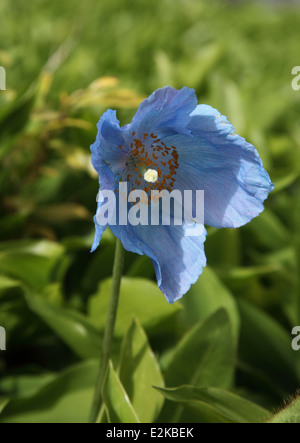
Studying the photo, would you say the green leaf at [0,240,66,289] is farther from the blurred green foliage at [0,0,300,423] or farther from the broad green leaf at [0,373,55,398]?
the broad green leaf at [0,373,55,398]

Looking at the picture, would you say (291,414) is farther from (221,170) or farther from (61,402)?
(61,402)

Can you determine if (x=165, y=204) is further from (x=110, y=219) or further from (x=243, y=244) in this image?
(x=243, y=244)

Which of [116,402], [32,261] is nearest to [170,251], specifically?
[116,402]

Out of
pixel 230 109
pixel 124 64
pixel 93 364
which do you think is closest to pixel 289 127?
pixel 230 109

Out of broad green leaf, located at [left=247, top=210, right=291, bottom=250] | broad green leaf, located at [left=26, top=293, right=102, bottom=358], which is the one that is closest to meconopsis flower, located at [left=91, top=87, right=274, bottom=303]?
broad green leaf, located at [left=26, top=293, right=102, bottom=358]

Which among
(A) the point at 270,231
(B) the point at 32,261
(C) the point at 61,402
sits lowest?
(C) the point at 61,402

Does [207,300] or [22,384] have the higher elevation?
[207,300]
